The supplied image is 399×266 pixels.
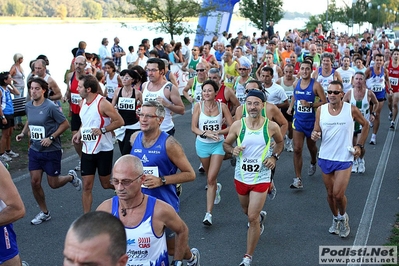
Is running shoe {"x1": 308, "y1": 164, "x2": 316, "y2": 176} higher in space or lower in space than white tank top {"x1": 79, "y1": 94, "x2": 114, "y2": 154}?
lower

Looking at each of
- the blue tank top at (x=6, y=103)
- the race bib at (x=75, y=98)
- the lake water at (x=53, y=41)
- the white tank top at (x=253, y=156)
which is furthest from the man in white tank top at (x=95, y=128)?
the lake water at (x=53, y=41)

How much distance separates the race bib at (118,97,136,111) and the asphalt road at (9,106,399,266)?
141 cm

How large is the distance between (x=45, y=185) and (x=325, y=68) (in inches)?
230

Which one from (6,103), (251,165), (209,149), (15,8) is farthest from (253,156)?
(15,8)

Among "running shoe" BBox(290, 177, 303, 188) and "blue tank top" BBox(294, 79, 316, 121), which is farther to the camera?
"blue tank top" BBox(294, 79, 316, 121)

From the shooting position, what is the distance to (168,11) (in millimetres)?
20531

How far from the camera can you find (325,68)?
36.3 ft

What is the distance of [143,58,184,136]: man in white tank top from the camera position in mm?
7809

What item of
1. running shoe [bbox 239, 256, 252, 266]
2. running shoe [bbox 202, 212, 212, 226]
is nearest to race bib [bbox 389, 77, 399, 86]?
running shoe [bbox 202, 212, 212, 226]

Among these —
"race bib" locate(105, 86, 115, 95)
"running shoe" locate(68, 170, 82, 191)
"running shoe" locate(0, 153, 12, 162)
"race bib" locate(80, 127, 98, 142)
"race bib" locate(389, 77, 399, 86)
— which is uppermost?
"race bib" locate(389, 77, 399, 86)

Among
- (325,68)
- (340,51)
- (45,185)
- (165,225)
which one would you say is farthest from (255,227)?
(340,51)

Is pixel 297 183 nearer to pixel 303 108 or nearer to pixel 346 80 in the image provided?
pixel 303 108

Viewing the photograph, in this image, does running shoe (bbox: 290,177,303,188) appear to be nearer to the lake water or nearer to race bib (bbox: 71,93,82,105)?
race bib (bbox: 71,93,82,105)

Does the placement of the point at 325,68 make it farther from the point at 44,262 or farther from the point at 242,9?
the point at 242,9
